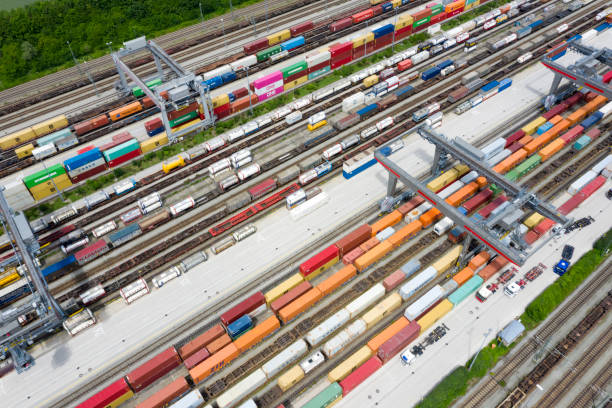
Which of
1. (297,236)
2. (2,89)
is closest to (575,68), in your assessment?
(297,236)

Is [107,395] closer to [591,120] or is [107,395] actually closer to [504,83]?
[504,83]

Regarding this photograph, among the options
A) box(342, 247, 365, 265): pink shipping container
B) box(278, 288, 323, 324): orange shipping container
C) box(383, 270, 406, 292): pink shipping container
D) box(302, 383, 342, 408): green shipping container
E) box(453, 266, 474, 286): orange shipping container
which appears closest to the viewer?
box(302, 383, 342, 408): green shipping container

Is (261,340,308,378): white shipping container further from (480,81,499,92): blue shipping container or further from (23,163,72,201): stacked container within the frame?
(480,81,499,92): blue shipping container

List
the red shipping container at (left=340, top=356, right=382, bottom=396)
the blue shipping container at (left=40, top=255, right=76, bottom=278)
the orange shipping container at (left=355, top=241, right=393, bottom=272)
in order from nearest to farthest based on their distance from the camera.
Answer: the red shipping container at (left=340, top=356, right=382, bottom=396) → the orange shipping container at (left=355, top=241, right=393, bottom=272) → the blue shipping container at (left=40, top=255, right=76, bottom=278)

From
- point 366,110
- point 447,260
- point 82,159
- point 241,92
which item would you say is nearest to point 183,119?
point 241,92

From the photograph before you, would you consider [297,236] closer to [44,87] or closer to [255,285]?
[255,285]

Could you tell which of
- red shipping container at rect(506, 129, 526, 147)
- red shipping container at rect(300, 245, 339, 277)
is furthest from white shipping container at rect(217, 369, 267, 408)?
red shipping container at rect(506, 129, 526, 147)
